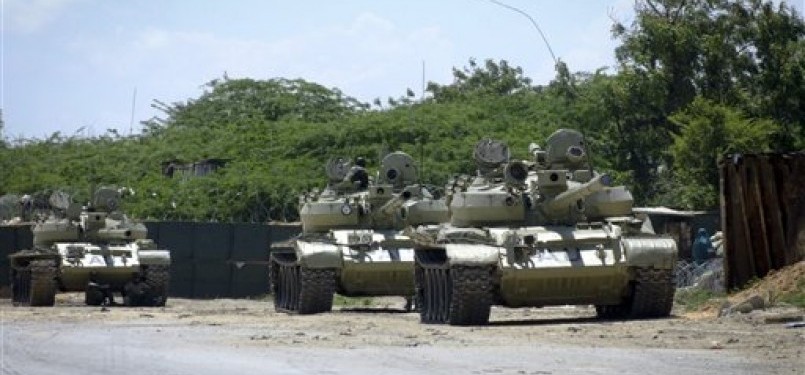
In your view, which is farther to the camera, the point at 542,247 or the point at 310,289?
the point at 310,289

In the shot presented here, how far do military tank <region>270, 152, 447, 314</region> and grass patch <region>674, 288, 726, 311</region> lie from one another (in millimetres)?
4373

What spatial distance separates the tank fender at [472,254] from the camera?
71.5 ft

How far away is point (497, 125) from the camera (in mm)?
54500

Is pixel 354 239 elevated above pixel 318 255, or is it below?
above

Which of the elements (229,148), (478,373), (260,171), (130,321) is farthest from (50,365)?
(229,148)

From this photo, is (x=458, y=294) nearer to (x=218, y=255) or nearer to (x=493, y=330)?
(x=493, y=330)

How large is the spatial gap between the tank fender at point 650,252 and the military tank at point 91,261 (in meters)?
13.8

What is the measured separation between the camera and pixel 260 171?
175ft

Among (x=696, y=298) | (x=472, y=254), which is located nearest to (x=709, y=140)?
(x=696, y=298)

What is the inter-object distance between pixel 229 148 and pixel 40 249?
79.3 feet

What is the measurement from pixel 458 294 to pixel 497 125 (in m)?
32.8

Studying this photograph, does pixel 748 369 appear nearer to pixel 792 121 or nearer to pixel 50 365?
pixel 50 365

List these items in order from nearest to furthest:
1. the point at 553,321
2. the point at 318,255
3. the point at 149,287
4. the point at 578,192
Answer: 1. the point at 578,192
2. the point at 553,321
3. the point at 318,255
4. the point at 149,287

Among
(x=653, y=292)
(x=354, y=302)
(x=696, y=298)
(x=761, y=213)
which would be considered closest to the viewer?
(x=653, y=292)
